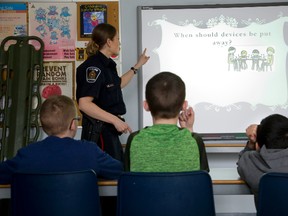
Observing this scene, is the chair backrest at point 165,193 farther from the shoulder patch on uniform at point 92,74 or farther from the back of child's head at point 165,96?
the shoulder patch on uniform at point 92,74

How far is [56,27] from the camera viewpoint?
3.95 m

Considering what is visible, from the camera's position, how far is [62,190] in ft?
5.32

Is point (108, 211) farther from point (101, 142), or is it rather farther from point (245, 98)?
point (245, 98)

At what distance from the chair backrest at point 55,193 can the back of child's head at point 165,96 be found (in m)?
0.37

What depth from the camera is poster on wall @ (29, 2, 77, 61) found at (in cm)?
395

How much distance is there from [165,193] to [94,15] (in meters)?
2.65

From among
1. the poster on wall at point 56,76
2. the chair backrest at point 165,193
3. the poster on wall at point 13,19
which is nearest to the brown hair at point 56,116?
the chair backrest at point 165,193

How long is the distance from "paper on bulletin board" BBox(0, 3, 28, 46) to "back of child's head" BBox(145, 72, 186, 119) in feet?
8.00

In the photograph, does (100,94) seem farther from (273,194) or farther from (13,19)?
(273,194)

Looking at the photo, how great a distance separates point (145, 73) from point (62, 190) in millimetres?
2357

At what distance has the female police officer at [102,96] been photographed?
112 inches

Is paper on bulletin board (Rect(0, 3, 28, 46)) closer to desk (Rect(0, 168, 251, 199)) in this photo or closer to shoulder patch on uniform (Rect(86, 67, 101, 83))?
shoulder patch on uniform (Rect(86, 67, 101, 83))

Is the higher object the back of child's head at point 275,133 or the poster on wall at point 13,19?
the poster on wall at point 13,19

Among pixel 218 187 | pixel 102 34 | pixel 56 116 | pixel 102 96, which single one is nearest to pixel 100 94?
pixel 102 96
